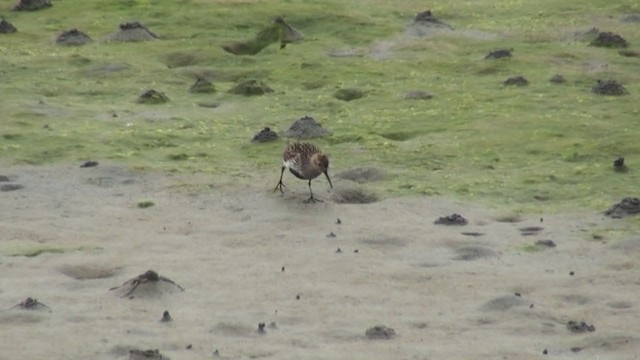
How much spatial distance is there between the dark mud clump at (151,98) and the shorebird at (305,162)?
5.97 meters

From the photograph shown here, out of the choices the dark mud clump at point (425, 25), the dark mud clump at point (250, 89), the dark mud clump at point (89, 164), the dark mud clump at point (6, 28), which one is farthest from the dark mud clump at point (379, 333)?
the dark mud clump at point (6, 28)

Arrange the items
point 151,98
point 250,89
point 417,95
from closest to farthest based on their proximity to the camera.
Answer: point 151,98 → point 417,95 → point 250,89

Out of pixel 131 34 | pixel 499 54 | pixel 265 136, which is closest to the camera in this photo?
pixel 265 136

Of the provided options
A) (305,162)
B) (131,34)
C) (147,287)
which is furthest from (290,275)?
(131,34)

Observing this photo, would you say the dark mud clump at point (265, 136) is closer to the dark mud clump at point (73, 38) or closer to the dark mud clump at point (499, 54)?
the dark mud clump at point (499, 54)

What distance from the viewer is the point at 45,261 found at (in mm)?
17031

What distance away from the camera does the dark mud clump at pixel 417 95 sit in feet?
84.5

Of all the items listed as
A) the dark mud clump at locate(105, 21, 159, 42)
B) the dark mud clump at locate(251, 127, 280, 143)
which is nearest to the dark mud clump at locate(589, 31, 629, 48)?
the dark mud clump at locate(105, 21, 159, 42)

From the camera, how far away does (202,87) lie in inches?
1043

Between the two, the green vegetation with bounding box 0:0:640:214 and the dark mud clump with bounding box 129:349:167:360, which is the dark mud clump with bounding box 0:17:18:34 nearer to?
the green vegetation with bounding box 0:0:640:214

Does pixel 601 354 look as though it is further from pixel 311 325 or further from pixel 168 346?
pixel 168 346

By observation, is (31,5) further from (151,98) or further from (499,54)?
(499,54)

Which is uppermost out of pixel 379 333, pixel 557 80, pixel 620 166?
pixel 379 333

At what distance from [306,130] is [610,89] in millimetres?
5123
